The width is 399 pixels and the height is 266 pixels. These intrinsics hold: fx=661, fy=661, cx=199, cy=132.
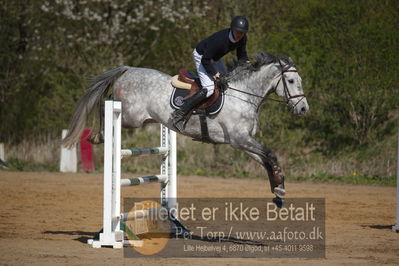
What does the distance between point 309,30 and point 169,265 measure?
13338 mm

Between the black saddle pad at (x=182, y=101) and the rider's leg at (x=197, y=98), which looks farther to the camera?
the black saddle pad at (x=182, y=101)

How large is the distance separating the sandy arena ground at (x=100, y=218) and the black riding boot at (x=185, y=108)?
6.22 ft

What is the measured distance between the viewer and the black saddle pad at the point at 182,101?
862 centimetres

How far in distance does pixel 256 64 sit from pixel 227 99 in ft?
2.06

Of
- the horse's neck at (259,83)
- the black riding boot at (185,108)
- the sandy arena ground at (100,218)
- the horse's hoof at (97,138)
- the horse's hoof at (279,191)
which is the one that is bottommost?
the sandy arena ground at (100,218)

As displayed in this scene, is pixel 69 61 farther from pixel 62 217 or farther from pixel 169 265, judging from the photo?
pixel 169 265

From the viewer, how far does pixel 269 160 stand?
8.16 m

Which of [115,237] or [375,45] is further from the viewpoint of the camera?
[375,45]

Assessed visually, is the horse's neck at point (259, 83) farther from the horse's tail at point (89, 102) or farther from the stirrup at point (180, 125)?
the horse's tail at point (89, 102)

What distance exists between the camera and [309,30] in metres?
18.8

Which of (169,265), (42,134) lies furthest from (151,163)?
(169,265)

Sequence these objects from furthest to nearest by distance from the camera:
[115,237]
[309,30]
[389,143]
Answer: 1. [309,30]
2. [389,143]
3. [115,237]

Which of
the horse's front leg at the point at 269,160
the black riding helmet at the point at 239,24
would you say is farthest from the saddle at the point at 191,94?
the black riding helmet at the point at 239,24

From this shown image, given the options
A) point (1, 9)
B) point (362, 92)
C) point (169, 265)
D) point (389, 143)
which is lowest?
point (169, 265)
